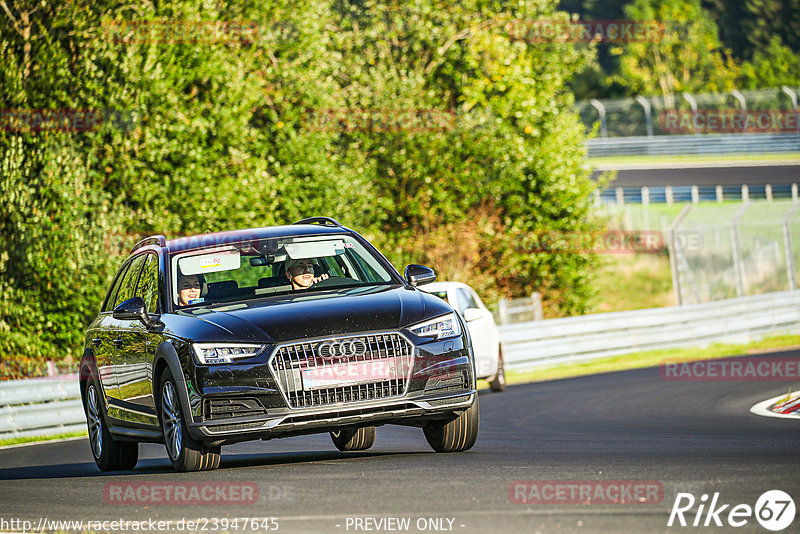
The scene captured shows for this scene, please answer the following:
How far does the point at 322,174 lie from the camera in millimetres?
29781

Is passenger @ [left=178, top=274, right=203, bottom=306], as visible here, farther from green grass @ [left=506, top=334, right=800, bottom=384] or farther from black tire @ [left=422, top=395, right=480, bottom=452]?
green grass @ [left=506, top=334, right=800, bottom=384]

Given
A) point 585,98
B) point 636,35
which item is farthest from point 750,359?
point 585,98

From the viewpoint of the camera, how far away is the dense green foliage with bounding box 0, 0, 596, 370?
2458cm

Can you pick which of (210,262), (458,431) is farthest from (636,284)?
(210,262)

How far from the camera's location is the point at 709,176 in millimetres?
55438

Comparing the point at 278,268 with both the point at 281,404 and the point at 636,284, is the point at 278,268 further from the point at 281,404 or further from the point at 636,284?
the point at 636,284

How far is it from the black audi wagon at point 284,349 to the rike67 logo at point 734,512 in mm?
2620

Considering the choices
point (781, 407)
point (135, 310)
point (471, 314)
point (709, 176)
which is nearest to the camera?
point (135, 310)

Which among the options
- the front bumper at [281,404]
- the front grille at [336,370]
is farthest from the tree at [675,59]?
the front grille at [336,370]

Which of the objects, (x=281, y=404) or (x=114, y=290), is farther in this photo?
(x=114, y=290)

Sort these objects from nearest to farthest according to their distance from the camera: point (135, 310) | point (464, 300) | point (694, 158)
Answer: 1. point (135, 310)
2. point (464, 300)
3. point (694, 158)

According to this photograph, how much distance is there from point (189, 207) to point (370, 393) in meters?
18.0

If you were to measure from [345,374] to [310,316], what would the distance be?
46cm
